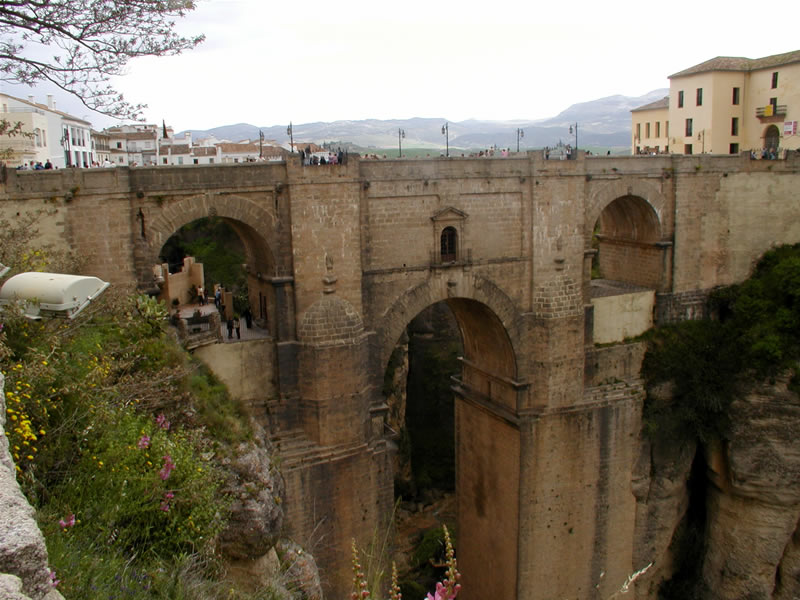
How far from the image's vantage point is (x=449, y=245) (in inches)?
790

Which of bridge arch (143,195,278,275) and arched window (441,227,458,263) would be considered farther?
arched window (441,227,458,263)

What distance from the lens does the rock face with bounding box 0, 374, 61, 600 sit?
4.14 m

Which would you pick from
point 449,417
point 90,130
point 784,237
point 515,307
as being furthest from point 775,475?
point 90,130

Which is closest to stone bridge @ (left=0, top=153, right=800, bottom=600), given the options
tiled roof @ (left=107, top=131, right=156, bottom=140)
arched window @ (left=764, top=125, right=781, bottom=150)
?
arched window @ (left=764, top=125, right=781, bottom=150)

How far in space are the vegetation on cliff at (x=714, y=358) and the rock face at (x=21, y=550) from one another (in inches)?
838

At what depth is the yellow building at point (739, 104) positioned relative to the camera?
3275cm

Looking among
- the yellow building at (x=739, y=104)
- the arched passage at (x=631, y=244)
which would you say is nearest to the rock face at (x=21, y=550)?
the arched passage at (x=631, y=244)

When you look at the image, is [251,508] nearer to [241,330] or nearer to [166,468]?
[166,468]

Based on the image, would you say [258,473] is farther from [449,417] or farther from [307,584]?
[449,417]

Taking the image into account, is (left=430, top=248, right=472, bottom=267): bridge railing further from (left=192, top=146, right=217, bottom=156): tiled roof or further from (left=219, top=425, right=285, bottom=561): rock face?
(left=192, top=146, right=217, bottom=156): tiled roof

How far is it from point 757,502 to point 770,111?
19.4 meters

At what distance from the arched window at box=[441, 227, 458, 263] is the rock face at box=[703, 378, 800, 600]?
10.9 metres

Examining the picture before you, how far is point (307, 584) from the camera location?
1507 centimetres

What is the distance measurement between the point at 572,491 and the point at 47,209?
1682cm
